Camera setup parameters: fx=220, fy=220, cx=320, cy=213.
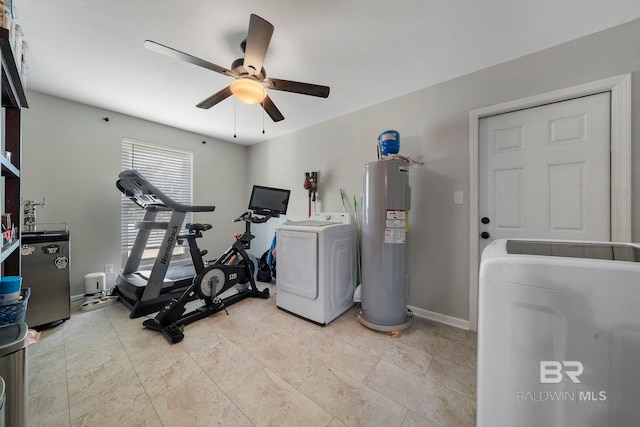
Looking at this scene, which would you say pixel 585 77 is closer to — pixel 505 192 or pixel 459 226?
pixel 505 192

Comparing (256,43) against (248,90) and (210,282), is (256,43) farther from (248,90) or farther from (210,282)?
(210,282)

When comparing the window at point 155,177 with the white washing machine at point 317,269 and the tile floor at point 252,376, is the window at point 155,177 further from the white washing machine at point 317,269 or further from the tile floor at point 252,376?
the white washing machine at point 317,269

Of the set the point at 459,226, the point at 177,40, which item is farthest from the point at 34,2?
the point at 459,226

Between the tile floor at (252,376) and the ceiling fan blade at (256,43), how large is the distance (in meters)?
2.11

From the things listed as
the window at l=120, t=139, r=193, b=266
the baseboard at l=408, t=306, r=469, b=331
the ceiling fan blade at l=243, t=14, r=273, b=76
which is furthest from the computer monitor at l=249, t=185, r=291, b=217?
the baseboard at l=408, t=306, r=469, b=331

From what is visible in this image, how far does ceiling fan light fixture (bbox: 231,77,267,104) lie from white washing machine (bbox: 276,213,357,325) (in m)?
1.19

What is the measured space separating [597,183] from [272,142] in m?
3.79

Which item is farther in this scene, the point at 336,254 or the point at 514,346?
the point at 336,254

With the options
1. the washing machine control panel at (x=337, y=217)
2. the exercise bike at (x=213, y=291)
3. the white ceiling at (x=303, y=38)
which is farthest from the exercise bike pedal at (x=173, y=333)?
the white ceiling at (x=303, y=38)

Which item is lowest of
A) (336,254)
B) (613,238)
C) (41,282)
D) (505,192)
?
(41,282)

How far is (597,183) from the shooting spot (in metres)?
1.61

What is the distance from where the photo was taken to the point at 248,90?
157 cm

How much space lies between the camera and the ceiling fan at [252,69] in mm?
1305

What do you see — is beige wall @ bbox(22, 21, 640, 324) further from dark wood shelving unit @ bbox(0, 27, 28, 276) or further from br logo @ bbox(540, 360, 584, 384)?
br logo @ bbox(540, 360, 584, 384)
